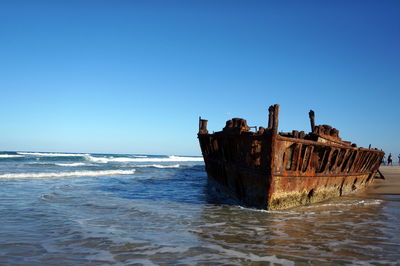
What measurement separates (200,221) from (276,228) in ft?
5.76

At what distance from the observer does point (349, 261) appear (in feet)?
15.8

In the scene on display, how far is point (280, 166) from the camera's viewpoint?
828 centimetres

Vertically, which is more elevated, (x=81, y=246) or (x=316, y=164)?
(x=316, y=164)

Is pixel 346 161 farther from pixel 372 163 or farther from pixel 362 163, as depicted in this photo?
pixel 372 163

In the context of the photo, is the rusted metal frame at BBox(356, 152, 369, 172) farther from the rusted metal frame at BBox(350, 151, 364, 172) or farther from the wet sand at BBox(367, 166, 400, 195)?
the wet sand at BBox(367, 166, 400, 195)

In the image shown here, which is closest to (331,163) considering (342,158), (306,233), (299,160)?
(342,158)

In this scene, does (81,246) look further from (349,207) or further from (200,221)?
(349,207)

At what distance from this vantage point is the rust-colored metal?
8227mm

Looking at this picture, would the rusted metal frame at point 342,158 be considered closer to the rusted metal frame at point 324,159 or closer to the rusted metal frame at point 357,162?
the rusted metal frame at point 324,159

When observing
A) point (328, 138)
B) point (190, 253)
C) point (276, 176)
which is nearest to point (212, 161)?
point (328, 138)

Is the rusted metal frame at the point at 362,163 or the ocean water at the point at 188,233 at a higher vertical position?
the rusted metal frame at the point at 362,163

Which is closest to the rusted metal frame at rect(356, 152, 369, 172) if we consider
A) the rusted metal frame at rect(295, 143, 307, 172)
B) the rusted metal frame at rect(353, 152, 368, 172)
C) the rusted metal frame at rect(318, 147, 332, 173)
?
the rusted metal frame at rect(353, 152, 368, 172)

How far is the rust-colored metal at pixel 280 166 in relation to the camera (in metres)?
8.23

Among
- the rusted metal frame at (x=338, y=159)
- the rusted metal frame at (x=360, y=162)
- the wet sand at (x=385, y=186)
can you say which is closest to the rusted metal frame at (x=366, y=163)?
the rusted metal frame at (x=360, y=162)
